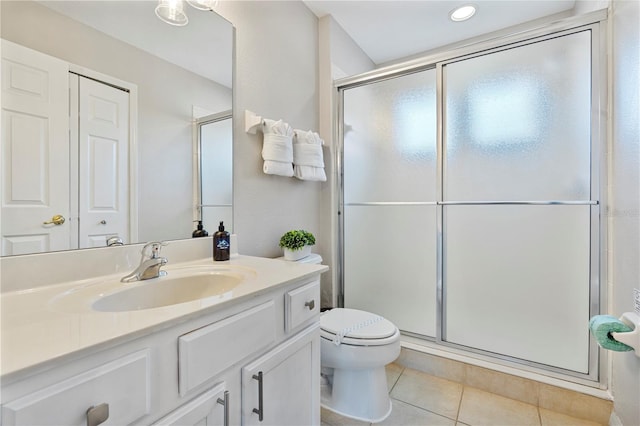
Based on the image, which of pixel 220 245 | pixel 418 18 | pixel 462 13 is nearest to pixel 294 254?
pixel 220 245

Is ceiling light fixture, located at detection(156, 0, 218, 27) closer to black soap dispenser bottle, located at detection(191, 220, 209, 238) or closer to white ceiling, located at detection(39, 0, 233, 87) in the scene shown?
white ceiling, located at detection(39, 0, 233, 87)

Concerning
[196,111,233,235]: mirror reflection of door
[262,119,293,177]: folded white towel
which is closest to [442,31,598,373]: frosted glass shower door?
[262,119,293,177]: folded white towel

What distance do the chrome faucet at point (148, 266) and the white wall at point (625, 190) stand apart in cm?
171

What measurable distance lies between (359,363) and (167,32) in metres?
1.70

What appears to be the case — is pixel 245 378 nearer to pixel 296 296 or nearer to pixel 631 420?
pixel 296 296

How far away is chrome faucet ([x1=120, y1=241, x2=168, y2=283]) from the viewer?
3.04 ft

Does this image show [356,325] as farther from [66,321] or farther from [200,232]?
[66,321]

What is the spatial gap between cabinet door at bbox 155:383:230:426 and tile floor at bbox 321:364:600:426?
0.88 metres

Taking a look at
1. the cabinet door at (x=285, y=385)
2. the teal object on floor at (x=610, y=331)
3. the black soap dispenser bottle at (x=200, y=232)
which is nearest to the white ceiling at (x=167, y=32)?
the black soap dispenser bottle at (x=200, y=232)

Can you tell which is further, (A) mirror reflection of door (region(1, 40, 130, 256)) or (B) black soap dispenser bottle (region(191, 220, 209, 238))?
(B) black soap dispenser bottle (region(191, 220, 209, 238))

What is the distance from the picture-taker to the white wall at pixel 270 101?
151cm

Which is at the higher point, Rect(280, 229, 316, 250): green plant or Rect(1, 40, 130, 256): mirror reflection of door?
Rect(1, 40, 130, 256): mirror reflection of door

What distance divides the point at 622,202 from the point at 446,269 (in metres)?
0.87

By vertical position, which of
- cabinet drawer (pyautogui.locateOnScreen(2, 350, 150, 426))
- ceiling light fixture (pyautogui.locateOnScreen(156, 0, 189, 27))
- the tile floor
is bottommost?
the tile floor
